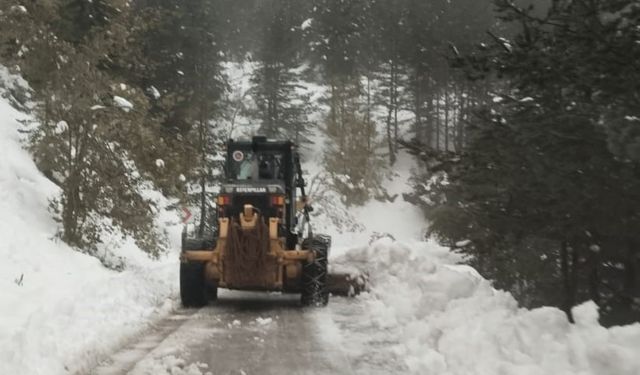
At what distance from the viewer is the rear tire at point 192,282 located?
1152 cm

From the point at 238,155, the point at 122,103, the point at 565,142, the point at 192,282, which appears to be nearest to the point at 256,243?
the point at 192,282

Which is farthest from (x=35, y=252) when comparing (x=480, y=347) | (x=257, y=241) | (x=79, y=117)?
(x=480, y=347)

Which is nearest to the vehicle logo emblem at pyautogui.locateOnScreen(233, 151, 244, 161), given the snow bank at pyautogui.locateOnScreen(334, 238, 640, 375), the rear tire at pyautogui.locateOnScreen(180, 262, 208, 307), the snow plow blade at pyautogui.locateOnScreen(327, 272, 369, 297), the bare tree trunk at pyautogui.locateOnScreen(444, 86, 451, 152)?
the rear tire at pyautogui.locateOnScreen(180, 262, 208, 307)

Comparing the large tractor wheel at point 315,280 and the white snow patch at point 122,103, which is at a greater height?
the white snow patch at point 122,103

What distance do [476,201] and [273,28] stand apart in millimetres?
51695

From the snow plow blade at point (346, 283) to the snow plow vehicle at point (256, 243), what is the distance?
0.95 metres

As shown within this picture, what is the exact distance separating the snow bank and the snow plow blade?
1.04 meters

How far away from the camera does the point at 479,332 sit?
700cm

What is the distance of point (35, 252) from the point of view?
13.3 meters

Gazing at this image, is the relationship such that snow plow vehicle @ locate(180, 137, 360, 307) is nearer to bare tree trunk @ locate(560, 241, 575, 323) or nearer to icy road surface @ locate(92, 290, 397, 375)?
icy road surface @ locate(92, 290, 397, 375)

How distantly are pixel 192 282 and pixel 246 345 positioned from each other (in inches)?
136

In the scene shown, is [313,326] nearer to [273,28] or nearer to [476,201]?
[476,201]

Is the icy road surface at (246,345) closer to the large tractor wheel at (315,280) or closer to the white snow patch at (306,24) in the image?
the large tractor wheel at (315,280)

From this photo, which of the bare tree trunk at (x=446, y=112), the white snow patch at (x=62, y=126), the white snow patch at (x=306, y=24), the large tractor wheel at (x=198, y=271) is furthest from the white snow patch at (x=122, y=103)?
the white snow patch at (x=306, y=24)
